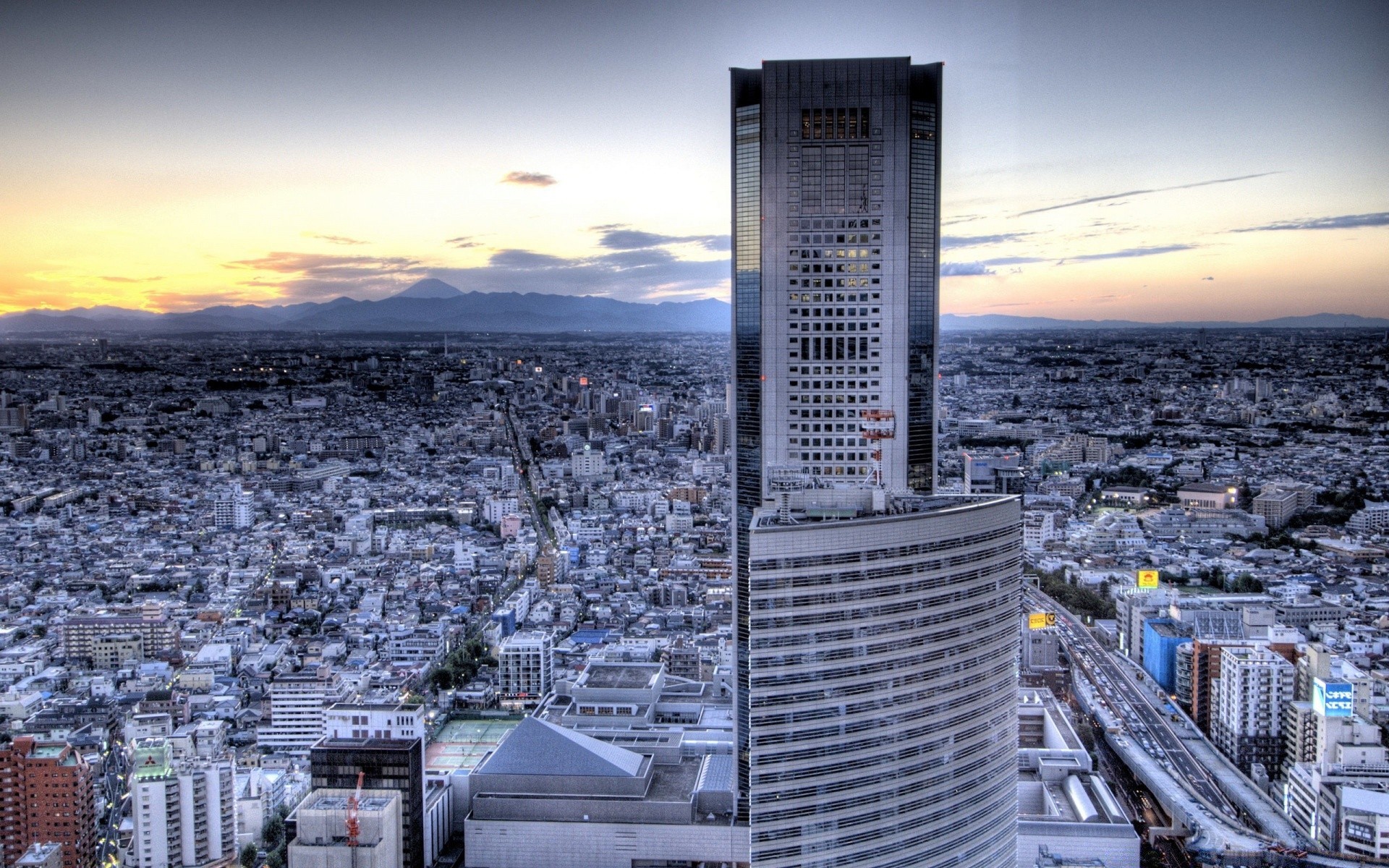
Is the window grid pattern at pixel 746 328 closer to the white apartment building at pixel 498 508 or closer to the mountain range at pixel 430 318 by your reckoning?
the mountain range at pixel 430 318

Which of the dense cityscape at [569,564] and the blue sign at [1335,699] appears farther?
the blue sign at [1335,699]

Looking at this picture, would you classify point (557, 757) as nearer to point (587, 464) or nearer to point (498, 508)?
point (498, 508)

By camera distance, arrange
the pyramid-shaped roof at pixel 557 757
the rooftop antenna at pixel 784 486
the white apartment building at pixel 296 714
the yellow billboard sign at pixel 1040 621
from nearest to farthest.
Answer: the rooftop antenna at pixel 784 486 < the pyramid-shaped roof at pixel 557 757 < the white apartment building at pixel 296 714 < the yellow billboard sign at pixel 1040 621

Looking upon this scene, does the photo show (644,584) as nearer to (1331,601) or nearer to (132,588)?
(132,588)

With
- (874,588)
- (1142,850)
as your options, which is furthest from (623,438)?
(874,588)

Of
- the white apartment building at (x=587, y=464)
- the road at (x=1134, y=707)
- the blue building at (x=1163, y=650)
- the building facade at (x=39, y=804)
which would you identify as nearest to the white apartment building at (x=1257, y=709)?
the road at (x=1134, y=707)

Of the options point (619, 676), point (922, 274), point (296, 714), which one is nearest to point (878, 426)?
Answer: point (922, 274)

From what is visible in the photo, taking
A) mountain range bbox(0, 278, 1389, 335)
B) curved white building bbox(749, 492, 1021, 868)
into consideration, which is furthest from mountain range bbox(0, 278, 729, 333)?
curved white building bbox(749, 492, 1021, 868)
